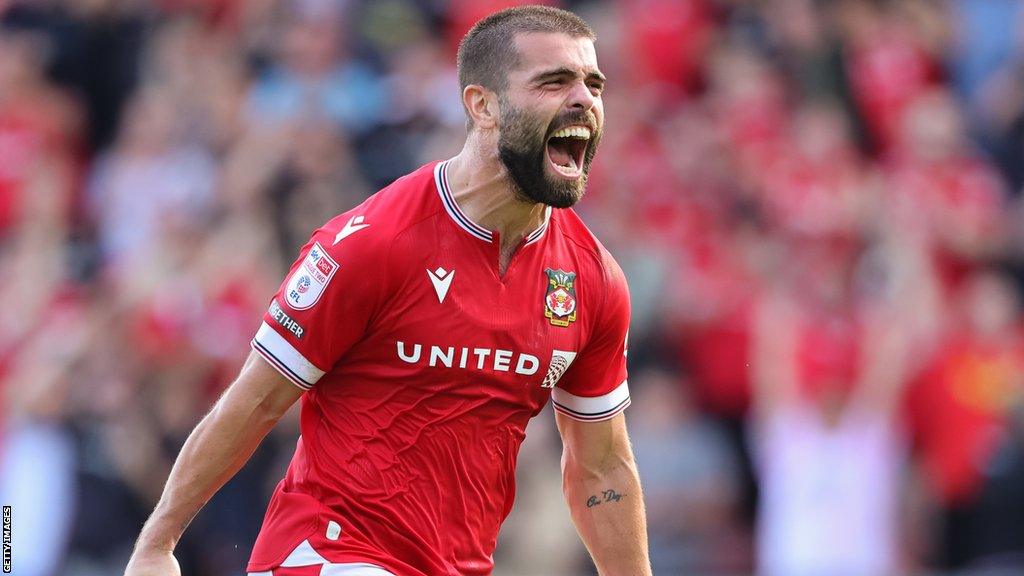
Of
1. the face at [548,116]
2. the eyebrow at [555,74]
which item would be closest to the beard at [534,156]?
the face at [548,116]

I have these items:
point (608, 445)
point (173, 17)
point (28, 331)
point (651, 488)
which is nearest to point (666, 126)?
point (651, 488)

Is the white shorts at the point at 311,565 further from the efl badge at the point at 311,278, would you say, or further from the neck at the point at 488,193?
the neck at the point at 488,193

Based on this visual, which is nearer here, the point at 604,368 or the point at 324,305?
the point at 324,305

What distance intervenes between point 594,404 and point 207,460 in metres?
1.33

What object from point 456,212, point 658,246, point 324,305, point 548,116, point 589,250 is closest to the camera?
point 324,305

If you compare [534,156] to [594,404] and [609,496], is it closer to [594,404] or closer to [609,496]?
[594,404]

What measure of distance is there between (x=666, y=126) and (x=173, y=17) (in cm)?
389

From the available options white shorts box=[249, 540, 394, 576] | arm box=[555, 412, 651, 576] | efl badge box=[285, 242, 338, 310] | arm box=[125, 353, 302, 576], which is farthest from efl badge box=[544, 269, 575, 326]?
white shorts box=[249, 540, 394, 576]

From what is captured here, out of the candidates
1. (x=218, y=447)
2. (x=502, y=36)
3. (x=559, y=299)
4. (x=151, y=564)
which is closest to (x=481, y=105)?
(x=502, y=36)

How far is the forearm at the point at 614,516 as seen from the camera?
18.3ft

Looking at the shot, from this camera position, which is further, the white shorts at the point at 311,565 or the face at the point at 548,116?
the face at the point at 548,116

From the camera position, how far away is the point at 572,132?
510 cm

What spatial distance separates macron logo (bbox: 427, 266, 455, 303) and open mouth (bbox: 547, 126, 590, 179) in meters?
0.48

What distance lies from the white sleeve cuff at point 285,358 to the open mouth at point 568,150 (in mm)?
986
